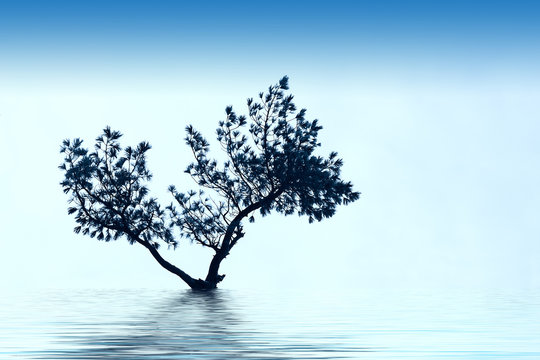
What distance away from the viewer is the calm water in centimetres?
1344

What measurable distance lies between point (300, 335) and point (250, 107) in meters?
23.4

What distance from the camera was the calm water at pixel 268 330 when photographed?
13.4 meters

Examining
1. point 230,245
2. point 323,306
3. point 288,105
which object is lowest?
point 323,306

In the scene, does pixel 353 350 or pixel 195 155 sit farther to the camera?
pixel 195 155

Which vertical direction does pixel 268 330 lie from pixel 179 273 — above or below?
below

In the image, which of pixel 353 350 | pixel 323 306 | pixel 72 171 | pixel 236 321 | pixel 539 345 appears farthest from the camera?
pixel 72 171

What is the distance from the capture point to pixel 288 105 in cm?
3869

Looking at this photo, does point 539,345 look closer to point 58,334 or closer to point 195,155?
point 58,334

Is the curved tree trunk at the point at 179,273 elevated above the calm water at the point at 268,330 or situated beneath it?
elevated above

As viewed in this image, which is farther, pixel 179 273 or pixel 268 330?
pixel 179 273

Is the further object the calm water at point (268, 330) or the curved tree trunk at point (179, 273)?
the curved tree trunk at point (179, 273)

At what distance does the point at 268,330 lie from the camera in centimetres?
1752

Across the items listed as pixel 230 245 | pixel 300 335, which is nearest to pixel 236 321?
pixel 300 335

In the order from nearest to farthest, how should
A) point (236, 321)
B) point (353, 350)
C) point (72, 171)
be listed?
point (353, 350)
point (236, 321)
point (72, 171)
